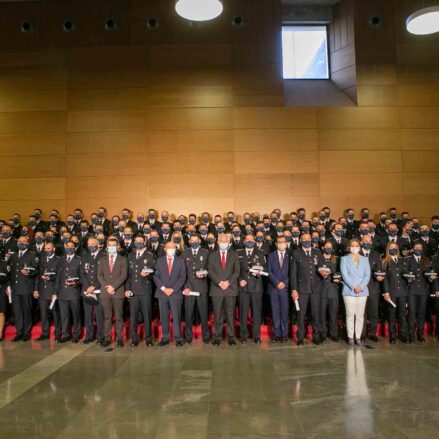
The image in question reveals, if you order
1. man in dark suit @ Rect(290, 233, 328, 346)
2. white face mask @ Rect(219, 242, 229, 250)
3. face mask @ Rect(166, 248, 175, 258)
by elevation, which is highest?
white face mask @ Rect(219, 242, 229, 250)

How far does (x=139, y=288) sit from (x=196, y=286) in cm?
82

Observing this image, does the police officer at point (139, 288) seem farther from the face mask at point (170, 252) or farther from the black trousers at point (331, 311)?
the black trousers at point (331, 311)

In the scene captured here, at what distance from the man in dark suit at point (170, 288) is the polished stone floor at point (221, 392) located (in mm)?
318

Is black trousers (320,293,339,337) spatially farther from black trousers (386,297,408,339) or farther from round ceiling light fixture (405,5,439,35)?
round ceiling light fixture (405,5,439,35)

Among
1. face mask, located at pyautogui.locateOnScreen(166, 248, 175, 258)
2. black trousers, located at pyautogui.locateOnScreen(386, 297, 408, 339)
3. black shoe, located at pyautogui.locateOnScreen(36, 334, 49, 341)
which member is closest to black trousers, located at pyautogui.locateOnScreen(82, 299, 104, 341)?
black shoe, located at pyautogui.locateOnScreen(36, 334, 49, 341)

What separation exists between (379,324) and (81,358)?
4.49 meters

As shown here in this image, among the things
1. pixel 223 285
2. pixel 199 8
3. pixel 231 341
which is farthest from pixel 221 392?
pixel 199 8

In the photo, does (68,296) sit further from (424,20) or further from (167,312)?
(424,20)

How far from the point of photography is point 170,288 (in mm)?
5449

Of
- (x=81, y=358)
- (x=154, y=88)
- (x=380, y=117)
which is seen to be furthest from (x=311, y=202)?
(x=81, y=358)

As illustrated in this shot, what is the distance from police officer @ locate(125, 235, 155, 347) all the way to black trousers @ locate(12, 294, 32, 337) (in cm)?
162

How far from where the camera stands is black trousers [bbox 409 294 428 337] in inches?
218

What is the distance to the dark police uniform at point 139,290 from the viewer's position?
5430 mm

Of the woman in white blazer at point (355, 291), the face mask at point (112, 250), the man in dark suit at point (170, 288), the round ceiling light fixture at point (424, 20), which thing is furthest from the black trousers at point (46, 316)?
the round ceiling light fixture at point (424, 20)
